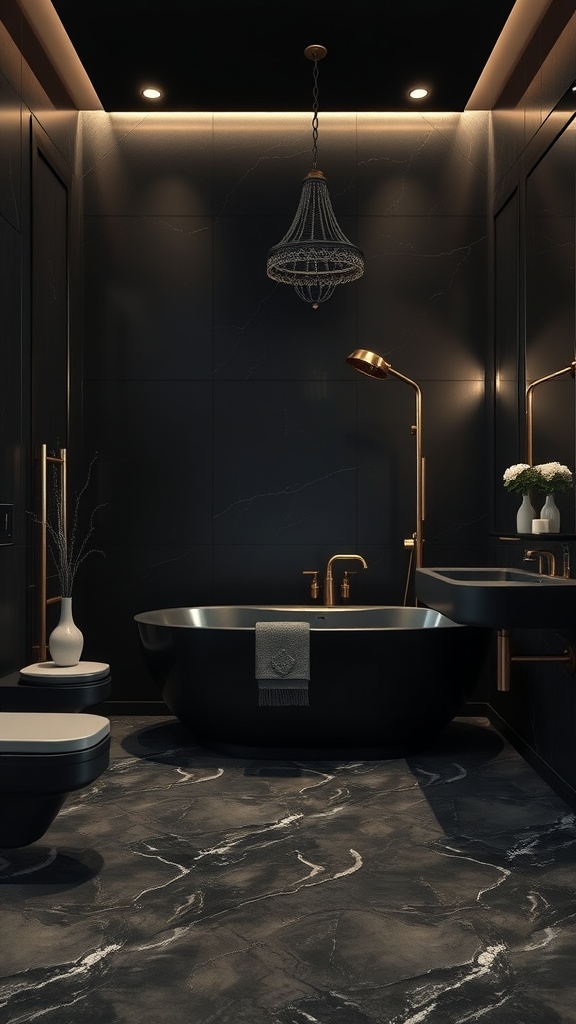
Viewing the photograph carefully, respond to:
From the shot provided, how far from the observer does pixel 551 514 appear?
11.8 feet

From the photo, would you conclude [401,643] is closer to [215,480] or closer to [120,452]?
[215,480]

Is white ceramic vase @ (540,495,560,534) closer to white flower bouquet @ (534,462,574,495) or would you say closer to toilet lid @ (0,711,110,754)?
white flower bouquet @ (534,462,574,495)

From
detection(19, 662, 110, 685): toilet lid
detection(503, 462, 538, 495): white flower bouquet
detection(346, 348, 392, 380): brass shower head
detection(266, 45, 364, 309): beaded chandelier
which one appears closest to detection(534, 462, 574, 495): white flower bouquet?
detection(503, 462, 538, 495): white flower bouquet

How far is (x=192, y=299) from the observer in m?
4.84

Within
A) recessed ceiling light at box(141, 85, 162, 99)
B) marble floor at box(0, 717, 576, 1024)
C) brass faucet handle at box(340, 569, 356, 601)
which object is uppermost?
recessed ceiling light at box(141, 85, 162, 99)

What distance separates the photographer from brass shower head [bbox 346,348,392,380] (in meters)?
4.37

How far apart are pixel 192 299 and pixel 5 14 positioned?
1593 millimetres

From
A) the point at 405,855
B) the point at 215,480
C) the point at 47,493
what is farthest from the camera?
the point at 215,480

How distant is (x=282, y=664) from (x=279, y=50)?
2756 millimetres

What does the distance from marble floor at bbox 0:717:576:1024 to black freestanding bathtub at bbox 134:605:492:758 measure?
17 centimetres

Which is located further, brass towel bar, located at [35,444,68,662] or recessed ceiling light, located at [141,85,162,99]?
recessed ceiling light, located at [141,85,162,99]

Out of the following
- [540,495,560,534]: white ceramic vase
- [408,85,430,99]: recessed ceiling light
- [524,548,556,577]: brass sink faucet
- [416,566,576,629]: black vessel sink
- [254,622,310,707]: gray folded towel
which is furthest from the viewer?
[408,85,430,99]: recessed ceiling light

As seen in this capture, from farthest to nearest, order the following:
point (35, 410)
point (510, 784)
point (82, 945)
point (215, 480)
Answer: point (215, 480)
point (35, 410)
point (510, 784)
point (82, 945)

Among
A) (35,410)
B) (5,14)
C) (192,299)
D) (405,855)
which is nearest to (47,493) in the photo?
(35,410)
